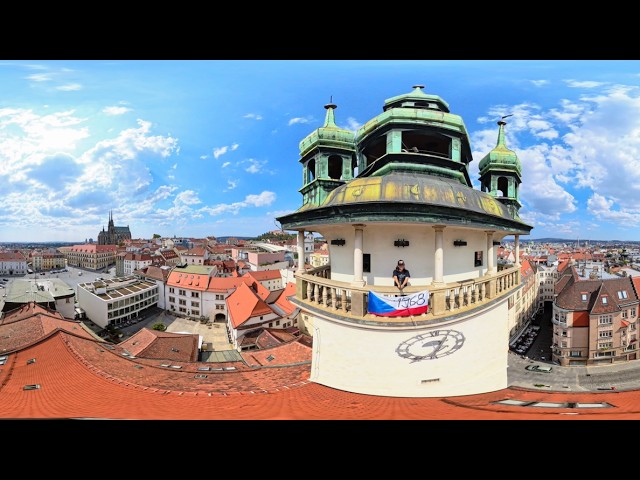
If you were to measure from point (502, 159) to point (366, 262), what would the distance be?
1.62 meters

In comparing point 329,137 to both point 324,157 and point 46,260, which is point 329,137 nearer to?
point 324,157

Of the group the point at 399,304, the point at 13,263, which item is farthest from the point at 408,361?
the point at 13,263

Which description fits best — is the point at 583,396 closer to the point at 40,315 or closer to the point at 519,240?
the point at 519,240

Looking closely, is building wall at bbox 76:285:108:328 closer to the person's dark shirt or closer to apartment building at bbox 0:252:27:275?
apartment building at bbox 0:252:27:275

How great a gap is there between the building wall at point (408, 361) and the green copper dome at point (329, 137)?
1.42 meters

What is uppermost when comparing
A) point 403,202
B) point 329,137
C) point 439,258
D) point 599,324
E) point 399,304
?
point 329,137

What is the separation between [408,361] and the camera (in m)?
→ 1.64

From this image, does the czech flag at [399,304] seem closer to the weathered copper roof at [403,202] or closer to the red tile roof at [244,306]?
the weathered copper roof at [403,202]

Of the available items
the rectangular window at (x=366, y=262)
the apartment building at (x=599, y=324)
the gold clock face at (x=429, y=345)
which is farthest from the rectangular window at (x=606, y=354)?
the rectangular window at (x=366, y=262)

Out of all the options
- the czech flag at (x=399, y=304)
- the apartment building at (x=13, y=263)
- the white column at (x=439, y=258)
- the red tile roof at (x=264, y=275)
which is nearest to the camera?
the czech flag at (x=399, y=304)

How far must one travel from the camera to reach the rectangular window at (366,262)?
68.3 inches

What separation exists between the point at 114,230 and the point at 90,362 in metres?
0.99

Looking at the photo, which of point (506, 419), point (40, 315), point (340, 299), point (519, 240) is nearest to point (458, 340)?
point (506, 419)

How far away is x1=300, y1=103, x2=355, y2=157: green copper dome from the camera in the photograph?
76.0 inches
